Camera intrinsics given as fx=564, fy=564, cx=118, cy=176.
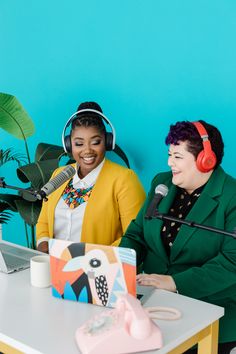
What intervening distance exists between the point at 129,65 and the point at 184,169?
1.15 meters

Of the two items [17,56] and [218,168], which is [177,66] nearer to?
[218,168]

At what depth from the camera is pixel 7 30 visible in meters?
3.91

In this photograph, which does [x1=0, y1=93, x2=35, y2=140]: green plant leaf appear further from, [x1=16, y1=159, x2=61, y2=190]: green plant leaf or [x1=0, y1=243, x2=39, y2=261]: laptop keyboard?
[x1=0, y1=243, x2=39, y2=261]: laptop keyboard

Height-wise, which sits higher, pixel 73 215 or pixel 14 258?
pixel 73 215

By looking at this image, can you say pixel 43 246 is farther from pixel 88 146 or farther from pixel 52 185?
pixel 52 185

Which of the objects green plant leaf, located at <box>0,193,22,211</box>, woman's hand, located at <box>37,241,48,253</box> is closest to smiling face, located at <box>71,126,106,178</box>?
woman's hand, located at <box>37,241,48,253</box>

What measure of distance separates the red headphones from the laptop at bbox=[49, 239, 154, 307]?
23.8 inches

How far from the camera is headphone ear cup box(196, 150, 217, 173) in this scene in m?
2.16

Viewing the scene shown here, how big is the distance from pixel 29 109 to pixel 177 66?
4.31 ft

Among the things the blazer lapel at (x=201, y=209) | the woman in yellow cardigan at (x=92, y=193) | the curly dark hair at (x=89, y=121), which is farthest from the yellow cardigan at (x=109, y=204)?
the blazer lapel at (x=201, y=209)

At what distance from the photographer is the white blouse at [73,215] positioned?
2.73 m

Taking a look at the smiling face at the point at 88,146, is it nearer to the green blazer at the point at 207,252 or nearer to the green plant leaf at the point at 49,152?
the green blazer at the point at 207,252

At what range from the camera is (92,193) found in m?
2.74

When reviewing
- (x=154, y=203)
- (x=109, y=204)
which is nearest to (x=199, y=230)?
(x=154, y=203)
